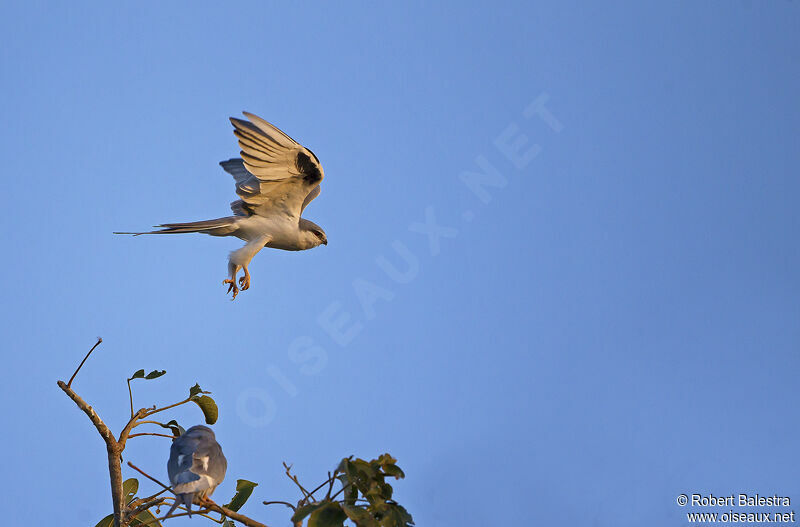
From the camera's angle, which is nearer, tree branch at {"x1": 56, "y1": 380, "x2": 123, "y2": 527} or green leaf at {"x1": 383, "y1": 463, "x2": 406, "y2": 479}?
green leaf at {"x1": 383, "y1": 463, "x2": 406, "y2": 479}

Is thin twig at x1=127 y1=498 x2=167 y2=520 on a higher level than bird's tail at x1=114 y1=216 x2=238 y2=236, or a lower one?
lower

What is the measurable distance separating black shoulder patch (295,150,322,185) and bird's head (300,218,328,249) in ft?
2.25

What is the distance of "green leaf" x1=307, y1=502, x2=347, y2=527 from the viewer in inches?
131

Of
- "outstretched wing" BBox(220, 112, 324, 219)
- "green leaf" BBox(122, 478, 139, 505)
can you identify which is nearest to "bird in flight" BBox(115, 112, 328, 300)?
"outstretched wing" BBox(220, 112, 324, 219)

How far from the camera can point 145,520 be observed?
4656 millimetres

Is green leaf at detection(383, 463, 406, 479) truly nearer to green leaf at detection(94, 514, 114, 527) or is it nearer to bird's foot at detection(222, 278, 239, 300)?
green leaf at detection(94, 514, 114, 527)

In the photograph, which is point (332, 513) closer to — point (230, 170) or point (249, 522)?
point (249, 522)

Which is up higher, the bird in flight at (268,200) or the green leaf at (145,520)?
the bird in flight at (268,200)

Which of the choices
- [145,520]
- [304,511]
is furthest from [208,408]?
[304,511]

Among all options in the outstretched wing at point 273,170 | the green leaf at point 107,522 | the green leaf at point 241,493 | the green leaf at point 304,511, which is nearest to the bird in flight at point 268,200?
the outstretched wing at point 273,170

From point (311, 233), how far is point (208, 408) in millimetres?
5191

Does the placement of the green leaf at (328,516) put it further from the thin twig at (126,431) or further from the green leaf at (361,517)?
the thin twig at (126,431)

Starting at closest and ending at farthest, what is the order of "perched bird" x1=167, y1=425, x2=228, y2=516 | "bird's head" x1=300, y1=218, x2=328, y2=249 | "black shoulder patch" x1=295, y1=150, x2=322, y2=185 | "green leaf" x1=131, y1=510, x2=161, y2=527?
1. "green leaf" x1=131, y1=510, x2=161, y2=527
2. "perched bird" x1=167, y1=425, x2=228, y2=516
3. "black shoulder patch" x1=295, y1=150, x2=322, y2=185
4. "bird's head" x1=300, y1=218, x2=328, y2=249

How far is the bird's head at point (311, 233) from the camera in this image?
9.98 meters
